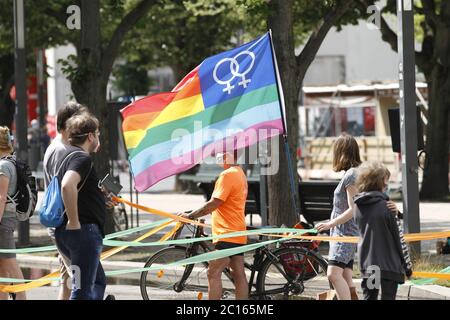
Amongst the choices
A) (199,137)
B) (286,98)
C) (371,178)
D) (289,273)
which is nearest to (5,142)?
(199,137)

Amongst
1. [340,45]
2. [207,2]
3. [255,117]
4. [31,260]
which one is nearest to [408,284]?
[255,117]

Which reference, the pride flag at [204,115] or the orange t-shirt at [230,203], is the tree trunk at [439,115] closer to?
the pride flag at [204,115]

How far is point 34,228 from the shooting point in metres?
20.5

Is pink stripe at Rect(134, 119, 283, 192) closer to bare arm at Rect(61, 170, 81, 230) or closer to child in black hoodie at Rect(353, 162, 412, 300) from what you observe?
bare arm at Rect(61, 170, 81, 230)

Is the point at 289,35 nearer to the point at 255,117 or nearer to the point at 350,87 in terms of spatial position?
the point at 255,117

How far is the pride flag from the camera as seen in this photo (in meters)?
10.7

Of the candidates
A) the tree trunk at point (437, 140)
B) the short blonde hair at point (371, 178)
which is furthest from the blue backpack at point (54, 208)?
the tree trunk at point (437, 140)

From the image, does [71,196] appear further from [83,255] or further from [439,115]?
[439,115]

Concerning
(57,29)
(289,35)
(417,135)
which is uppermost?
(57,29)

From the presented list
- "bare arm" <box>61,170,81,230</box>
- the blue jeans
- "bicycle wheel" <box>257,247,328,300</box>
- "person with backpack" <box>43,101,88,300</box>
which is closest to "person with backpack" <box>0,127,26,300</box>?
"person with backpack" <box>43,101,88,300</box>

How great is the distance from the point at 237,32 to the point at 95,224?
26.2 metres

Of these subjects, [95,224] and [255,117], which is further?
[255,117]

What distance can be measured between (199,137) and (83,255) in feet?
9.12

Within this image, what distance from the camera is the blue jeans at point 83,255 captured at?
8.27 m
